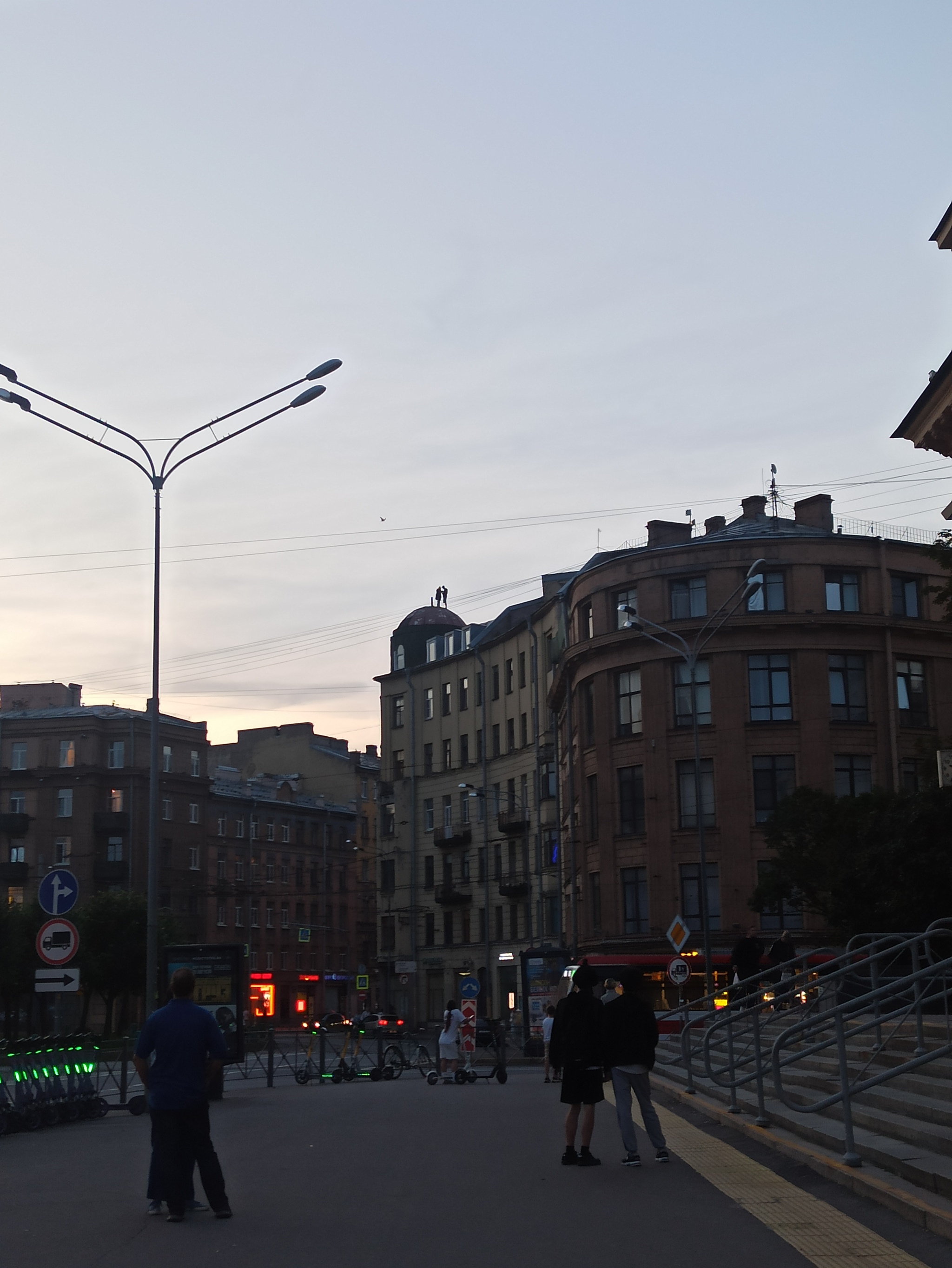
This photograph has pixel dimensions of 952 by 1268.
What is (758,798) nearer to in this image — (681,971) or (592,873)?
(592,873)

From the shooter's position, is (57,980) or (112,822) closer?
(57,980)

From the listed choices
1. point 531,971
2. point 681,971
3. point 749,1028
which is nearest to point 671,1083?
point 749,1028

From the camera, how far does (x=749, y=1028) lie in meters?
18.8

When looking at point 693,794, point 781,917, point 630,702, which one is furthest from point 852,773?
point 630,702

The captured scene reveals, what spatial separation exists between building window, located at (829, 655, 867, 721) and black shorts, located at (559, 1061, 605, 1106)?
45.6 metres

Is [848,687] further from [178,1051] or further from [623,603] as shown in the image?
[178,1051]

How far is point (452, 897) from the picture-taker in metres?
81.2

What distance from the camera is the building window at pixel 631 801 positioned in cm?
5878

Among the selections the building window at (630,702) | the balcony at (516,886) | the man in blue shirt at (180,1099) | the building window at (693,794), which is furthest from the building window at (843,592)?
the man in blue shirt at (180,1099)

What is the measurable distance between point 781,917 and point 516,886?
21.5 meters

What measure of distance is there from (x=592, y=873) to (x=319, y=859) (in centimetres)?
4760

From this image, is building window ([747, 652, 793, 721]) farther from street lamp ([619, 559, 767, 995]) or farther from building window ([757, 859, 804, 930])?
building window ([757, 859, 804, 930])

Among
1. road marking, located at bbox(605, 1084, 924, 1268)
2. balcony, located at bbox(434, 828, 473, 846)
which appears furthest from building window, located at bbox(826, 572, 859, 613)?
road marking, located at bbox(605, 1084, 924, 1268)

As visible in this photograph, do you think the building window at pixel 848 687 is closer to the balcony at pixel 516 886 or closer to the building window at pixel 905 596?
the building window at pixel 905 596
